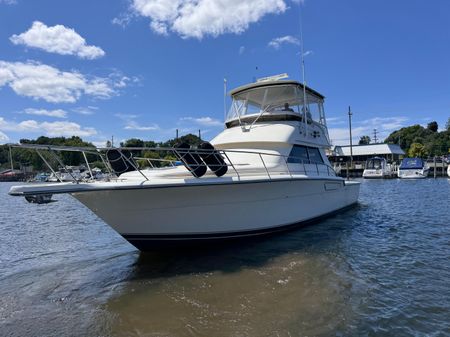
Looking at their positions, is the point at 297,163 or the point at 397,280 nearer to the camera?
the point at 397,280

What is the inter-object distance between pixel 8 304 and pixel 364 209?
12.5m

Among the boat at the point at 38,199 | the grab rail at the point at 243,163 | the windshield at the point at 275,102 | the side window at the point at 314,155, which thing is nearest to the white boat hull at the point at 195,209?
the grab rail at the point at 243,163

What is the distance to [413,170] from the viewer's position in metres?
39.5

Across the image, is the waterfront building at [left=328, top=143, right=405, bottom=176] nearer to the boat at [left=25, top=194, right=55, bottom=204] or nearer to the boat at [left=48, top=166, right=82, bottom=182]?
the boat at [left=48, top=166, right=82, bottom=182]

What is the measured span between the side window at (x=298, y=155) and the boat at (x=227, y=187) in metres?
0.03

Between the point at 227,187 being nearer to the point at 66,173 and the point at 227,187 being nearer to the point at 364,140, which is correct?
the point at 66,173

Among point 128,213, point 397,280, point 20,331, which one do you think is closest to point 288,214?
point 397,280

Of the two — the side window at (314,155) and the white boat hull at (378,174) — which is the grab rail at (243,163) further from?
the white boat hull at (378,174)

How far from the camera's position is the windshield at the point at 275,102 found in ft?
34.1

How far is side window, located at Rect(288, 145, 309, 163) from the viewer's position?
29.3 feet

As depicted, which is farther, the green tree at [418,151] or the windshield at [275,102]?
the green tree at [418,151]

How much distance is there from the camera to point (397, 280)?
530 cm

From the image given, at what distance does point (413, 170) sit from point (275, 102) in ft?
116

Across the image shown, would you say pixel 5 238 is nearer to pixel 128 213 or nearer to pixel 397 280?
pixel 128 213
